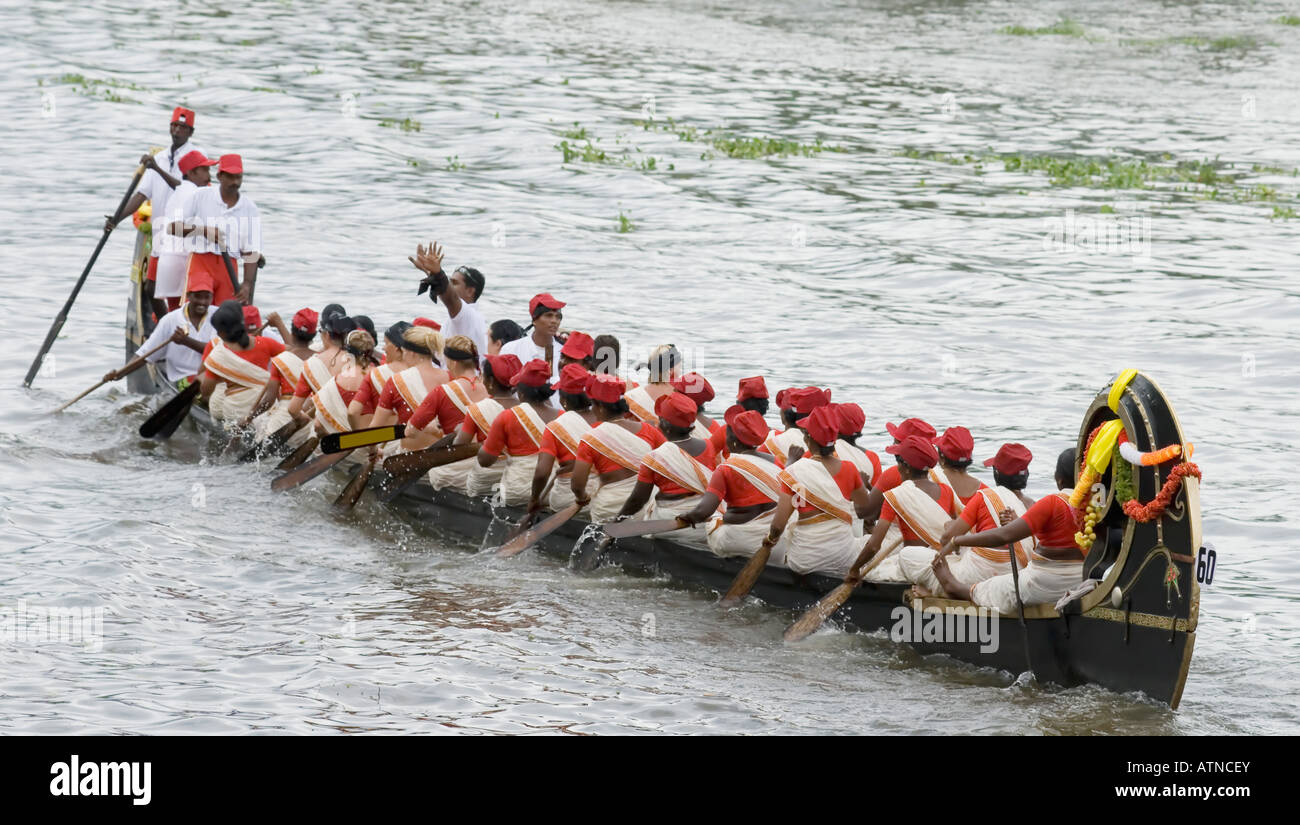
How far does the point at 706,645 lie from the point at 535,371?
283cm

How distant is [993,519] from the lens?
10.3m

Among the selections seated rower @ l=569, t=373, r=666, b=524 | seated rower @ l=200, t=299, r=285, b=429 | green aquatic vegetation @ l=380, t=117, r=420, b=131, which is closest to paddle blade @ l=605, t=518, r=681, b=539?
A: seated rower @ l=569, t=373, r=666, b=524

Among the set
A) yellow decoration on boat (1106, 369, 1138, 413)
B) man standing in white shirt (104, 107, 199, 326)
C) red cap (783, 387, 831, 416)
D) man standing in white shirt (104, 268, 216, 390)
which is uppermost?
man standing in white shirt (104, 107, 199, 326)

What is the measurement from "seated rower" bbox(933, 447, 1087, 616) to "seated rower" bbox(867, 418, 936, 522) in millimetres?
797

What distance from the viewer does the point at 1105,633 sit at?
9.70 meters

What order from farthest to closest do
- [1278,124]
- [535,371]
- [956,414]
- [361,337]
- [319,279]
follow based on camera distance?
[1278,124]
[319,279]
[956,414]
[361,337]
[535,371]

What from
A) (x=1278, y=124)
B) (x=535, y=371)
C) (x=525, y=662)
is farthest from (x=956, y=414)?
(x=1278, y=124)

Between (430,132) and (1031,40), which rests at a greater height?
(1031,40)

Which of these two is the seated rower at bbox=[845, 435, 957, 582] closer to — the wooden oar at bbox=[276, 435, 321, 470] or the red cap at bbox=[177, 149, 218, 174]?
the wooden oar at bbox=[276, 435, 321, 470]

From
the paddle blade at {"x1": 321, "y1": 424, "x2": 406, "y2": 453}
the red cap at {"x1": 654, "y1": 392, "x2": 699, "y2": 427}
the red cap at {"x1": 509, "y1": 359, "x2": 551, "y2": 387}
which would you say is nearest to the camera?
the red cap at {"x1": 654, "y1": 392, "x2": 699, "y2": 427}

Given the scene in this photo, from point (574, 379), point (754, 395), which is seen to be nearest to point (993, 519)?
point (754, 395)

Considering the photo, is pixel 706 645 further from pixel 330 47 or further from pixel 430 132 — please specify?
pixel 330 47

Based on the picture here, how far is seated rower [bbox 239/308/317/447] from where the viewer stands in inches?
605

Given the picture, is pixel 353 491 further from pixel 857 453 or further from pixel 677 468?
pixel 857 453
